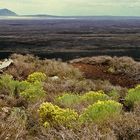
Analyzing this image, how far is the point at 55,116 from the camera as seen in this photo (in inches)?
293

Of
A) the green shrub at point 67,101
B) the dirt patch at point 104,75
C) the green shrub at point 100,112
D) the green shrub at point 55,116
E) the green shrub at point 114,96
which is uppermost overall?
the green shrub at point 100,112

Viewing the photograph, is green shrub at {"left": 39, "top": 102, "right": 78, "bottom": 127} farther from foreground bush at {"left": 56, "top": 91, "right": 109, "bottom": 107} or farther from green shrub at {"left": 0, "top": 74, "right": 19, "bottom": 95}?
green shrub at {"left": 0, "top": 74, "right": 19, "bottom": 95}

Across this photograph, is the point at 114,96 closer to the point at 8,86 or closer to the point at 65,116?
the point at 8,86

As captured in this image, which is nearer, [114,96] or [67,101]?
[67,101]

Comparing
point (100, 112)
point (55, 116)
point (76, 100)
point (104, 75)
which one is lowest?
point (104, 75)

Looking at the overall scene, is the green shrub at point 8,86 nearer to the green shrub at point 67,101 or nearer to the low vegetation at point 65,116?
the low vegetation at point 65,116

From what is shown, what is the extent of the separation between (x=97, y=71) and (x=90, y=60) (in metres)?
3.10

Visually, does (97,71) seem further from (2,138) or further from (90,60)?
(2,138)

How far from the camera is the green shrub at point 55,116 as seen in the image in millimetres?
7148

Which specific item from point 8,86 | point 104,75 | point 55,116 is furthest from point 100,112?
point 104,75

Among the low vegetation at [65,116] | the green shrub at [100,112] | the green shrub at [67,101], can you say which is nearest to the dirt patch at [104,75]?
the low vegetation at [65,116]

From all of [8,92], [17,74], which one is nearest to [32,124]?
[8,92]

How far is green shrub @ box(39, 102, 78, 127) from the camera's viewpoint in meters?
7.15

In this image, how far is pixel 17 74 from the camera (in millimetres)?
17250
